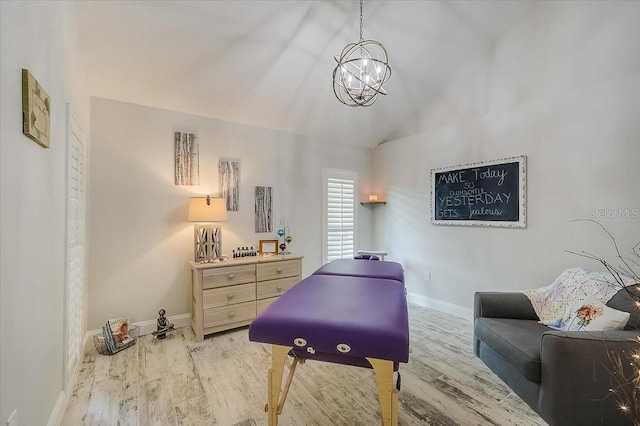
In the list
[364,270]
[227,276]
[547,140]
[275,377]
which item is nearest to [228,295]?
[227,276]

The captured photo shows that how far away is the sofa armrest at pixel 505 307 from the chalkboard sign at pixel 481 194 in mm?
865

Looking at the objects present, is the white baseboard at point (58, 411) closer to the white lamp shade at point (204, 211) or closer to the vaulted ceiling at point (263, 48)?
the white lamp shade at point (204, 211)

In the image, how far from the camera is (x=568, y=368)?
4.85 ft

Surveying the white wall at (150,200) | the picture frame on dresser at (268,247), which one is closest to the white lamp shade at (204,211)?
the white wall at (150,200)

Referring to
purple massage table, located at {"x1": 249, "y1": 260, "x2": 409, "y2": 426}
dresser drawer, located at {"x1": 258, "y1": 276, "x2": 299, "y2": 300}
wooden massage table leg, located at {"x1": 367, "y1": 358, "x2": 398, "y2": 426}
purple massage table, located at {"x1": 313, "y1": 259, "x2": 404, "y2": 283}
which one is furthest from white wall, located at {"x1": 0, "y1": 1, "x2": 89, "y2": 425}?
dresser drawer, located at {"x1": 258, "y1": 276, "x2": 299, "y2": 300}

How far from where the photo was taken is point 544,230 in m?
2.62

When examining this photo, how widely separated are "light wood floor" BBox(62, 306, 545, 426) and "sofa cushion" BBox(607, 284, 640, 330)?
851 millimetres

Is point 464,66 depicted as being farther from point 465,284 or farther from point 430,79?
point 465,284

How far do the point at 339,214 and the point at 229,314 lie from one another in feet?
7.01

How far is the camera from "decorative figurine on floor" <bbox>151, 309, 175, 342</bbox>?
2670 millimetres

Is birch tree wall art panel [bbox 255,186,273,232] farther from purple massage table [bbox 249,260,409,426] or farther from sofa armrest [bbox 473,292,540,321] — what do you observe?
sofa armrest [bbox 473,292,540,321]

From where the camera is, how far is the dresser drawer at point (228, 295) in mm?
2710

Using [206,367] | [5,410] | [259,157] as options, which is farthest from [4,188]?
[259,157]

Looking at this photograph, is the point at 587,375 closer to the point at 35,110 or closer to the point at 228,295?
the point at 228,295
